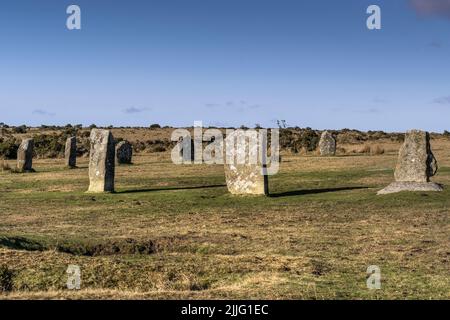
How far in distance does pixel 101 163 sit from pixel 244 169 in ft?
21.9

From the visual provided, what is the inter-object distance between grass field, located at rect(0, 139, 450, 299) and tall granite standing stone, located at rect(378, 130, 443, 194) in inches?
38.3

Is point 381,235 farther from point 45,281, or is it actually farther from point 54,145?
point 54,145

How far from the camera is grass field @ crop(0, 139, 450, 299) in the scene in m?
11.0

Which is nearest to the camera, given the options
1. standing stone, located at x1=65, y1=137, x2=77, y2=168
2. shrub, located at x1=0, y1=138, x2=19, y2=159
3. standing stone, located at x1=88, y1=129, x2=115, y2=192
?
standing stone, located at x1=88, y1=129, x2=115, y2=192

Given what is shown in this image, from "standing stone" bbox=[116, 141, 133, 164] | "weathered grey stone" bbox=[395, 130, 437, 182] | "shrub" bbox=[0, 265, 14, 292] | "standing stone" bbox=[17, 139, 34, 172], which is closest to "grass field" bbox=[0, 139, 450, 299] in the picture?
"shrub" bbox=[0, 265, 14, 292]

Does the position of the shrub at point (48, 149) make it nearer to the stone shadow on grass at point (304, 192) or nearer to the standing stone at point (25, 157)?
the standing stone at point (25, 157)

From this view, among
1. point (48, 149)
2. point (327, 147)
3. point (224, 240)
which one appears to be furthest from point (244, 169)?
point (48, 149)

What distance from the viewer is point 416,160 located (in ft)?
84.0

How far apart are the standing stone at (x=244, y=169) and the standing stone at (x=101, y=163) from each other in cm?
550

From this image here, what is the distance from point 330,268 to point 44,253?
5.86m

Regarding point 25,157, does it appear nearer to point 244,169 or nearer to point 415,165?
point 244,169

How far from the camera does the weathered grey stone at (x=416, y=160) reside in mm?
25469

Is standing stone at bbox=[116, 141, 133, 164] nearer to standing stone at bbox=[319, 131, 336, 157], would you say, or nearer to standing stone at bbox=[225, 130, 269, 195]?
standing stone at bbox=[319, 131, 336, 157]

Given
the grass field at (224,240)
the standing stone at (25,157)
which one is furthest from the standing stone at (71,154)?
the grass field at (224,240)
